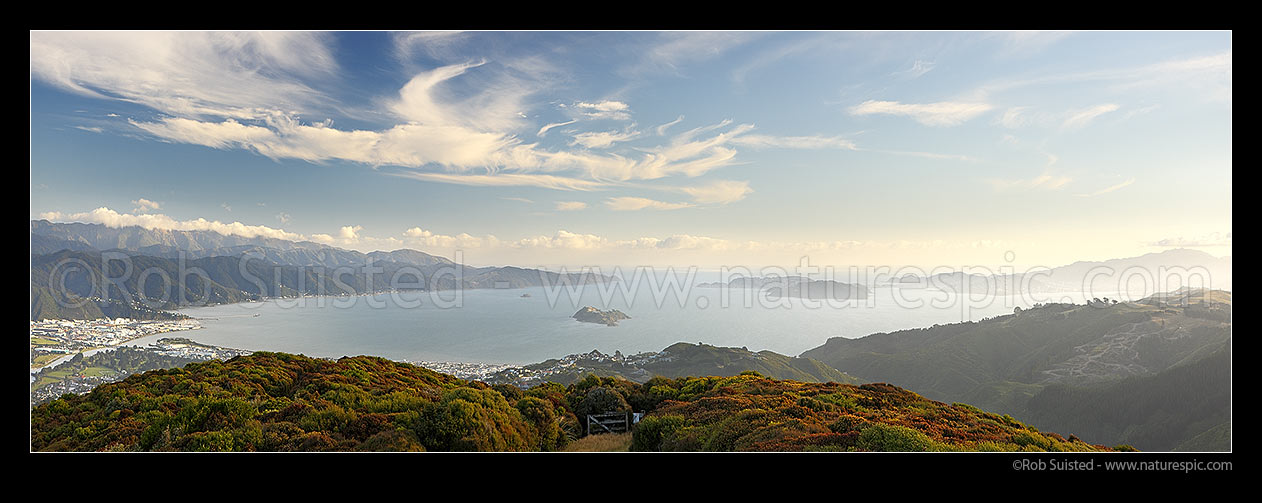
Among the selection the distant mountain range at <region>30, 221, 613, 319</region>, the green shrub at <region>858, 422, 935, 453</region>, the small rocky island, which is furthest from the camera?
the small rocky island

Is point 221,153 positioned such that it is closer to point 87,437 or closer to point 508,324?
point 87,437

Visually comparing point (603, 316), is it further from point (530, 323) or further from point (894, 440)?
point (894, 440)

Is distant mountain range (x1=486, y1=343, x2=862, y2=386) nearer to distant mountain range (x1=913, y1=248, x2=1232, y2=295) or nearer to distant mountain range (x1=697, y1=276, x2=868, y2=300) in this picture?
distant mountain range (x1=697, y1=276, x2=868, y2=300)

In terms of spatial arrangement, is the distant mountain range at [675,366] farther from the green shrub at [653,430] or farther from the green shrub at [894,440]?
the green shrub at [894,440]

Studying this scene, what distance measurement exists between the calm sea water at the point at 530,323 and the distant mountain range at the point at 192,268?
7.46 ft

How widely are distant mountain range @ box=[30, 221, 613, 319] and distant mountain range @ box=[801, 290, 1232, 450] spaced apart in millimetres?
62686

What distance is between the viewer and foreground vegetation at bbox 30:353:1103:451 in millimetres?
4258

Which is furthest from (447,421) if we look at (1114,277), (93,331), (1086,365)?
(1086,365)

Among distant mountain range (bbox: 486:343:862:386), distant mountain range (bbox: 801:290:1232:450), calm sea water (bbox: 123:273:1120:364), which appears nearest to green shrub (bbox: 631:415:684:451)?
calm sea water (bbox: 123:273:1120:364)

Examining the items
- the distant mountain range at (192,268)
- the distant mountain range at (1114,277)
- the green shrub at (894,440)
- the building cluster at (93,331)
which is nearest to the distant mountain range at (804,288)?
the distant mountain range at (1114,277)

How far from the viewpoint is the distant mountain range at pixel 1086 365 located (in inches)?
1953

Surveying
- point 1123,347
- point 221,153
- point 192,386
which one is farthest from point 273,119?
point 1123,347

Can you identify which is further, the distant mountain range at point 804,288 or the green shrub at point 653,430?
the distant mountain range at point 804,288
